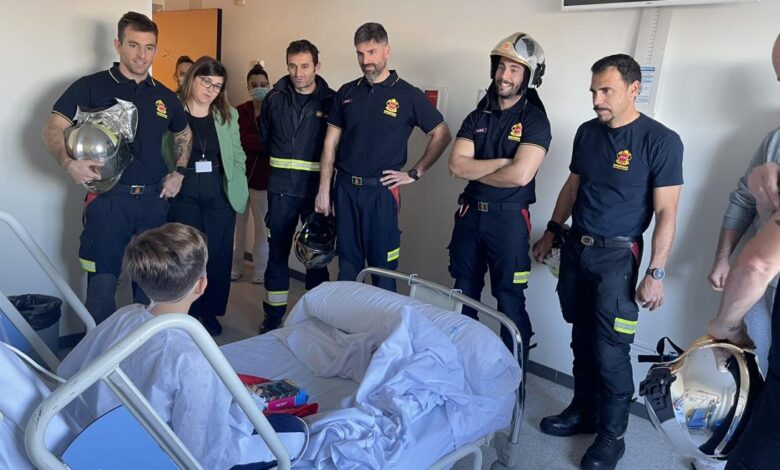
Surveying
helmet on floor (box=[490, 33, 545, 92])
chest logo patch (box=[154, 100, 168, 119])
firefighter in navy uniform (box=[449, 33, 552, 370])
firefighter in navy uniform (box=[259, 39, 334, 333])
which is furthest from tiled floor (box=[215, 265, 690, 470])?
helmet on floor (box=[490, 33, 545, 92])

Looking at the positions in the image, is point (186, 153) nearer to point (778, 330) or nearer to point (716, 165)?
point (716, 165)

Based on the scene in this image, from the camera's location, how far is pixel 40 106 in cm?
305

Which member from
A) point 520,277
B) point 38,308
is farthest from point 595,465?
point 38,308

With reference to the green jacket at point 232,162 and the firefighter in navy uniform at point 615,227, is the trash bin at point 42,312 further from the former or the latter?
the firefighter in navy uniform at point 615,227

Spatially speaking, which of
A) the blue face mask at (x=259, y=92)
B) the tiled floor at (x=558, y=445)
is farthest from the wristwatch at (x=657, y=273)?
the blue face mask at (x=259, y=92)

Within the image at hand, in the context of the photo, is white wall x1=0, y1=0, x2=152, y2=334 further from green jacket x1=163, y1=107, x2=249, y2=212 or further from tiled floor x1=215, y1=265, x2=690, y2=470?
tiled floor x1=215, y1=265, x2=690, y2=470

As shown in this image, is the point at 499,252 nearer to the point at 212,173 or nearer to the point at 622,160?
the point at 622,160

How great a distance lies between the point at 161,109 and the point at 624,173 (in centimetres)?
219

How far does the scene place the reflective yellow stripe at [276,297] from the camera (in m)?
3.59

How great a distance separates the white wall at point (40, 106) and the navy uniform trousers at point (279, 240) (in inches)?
40.2

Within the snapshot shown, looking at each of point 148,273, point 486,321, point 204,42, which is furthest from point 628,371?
point 204,42

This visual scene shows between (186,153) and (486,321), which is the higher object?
(186,153)

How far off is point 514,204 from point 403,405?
1.30m

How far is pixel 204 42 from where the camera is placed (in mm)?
5145
